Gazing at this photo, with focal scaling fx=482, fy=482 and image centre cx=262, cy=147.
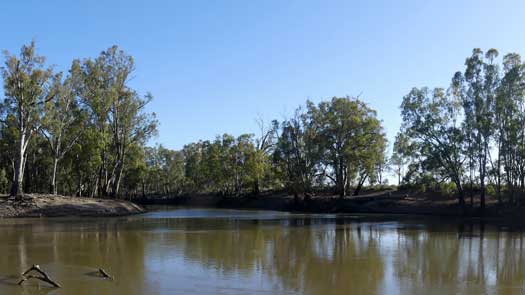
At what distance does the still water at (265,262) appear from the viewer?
40.5 ft

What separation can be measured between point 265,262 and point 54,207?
2971 cm

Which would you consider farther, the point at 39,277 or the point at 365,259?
the point at 365,259

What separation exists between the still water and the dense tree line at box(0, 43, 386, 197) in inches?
735

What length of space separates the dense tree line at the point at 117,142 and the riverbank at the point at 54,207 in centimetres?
173

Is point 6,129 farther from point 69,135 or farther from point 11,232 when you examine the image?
point 11,232

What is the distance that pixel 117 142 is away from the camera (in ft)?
178

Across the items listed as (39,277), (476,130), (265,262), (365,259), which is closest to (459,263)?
(365,259)

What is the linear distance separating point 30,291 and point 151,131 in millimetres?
45456

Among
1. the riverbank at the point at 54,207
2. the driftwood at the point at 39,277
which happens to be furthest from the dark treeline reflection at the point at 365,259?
the riverbank at the point at 54,207

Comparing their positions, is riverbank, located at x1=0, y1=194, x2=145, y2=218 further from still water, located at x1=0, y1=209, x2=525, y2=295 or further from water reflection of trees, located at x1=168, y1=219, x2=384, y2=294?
water reflection of trees, located at x1=168, y1=219, x2=384, y2=294

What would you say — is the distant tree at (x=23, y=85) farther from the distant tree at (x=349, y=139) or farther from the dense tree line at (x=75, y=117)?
the distant tree at (x=349, y=139)

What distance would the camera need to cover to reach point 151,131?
55.8 meters

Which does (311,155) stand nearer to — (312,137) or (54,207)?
(312,137)

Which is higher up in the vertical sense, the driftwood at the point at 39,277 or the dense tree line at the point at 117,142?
the dense tree line at the point at 117,142
